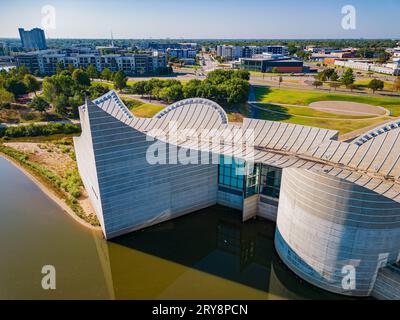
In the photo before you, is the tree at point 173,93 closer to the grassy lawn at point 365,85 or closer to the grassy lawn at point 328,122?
the grassy lawn at point 328,122

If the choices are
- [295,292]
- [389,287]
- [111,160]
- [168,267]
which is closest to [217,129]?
[111,160]

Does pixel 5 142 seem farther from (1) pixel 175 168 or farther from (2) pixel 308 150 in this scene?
(2) pixel 308 150

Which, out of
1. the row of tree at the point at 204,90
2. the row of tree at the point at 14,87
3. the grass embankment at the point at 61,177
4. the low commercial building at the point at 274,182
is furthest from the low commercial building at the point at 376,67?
the row of tree at the point at 14,87

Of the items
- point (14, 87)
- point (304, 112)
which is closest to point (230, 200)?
point (304, 112)

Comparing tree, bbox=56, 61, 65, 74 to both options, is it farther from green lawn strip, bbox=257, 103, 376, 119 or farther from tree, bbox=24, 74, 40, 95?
green lawn strip, bbox=257, 103, 376, 119

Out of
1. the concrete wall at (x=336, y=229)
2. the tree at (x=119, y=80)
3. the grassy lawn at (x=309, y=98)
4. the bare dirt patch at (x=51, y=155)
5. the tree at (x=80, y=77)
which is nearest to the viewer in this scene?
the concrete wall at (x=336, y=229)

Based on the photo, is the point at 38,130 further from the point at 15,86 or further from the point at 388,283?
the point at 388,283

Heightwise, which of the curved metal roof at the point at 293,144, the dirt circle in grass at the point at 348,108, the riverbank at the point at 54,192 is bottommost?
the riverbank at the point at 54,192
